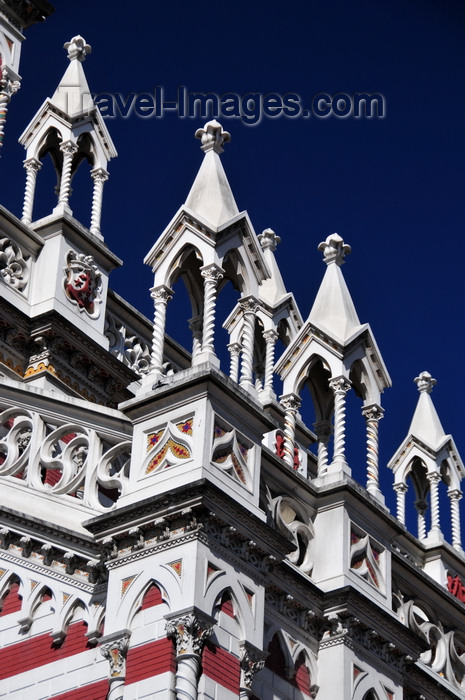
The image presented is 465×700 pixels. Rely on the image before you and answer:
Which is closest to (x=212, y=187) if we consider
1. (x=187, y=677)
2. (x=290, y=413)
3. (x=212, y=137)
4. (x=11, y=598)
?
(x=212, y=137)

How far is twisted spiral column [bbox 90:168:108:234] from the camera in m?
23.6

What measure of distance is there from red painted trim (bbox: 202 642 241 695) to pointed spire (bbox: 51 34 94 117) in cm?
1108

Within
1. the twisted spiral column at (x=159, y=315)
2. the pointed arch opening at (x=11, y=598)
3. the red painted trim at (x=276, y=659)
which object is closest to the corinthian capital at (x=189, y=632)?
the red painted trim at (x=276, y=659)

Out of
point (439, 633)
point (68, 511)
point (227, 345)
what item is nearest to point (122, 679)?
point (68, 511)

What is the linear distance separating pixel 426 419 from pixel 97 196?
5.90 metres

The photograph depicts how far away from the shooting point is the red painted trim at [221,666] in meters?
15.0

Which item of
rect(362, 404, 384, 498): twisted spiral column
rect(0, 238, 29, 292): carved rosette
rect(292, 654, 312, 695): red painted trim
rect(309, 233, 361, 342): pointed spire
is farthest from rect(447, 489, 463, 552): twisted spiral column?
rect(0, 238, 29, 292): carved rosette

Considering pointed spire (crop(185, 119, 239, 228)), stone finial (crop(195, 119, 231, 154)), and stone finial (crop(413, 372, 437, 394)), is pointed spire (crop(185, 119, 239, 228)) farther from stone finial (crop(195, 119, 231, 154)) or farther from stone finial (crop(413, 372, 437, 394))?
stone finial (crop(413, 372, 437, 394))

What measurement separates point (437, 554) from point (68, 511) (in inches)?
249

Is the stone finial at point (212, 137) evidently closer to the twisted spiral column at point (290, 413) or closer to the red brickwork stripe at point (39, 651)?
the twisted spiral column at point (290, 413)

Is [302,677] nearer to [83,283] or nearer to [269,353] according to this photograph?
[269,353]

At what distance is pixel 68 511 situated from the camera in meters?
16.7

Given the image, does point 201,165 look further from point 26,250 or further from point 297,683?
point 297,683

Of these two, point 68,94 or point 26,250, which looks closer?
point 26,250
